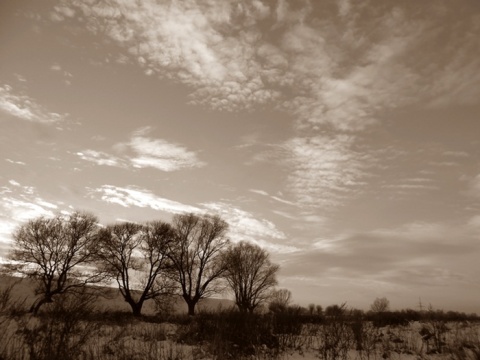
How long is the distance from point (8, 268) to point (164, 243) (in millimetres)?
14738

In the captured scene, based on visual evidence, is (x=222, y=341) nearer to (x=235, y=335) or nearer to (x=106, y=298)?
(x=235, y=335)

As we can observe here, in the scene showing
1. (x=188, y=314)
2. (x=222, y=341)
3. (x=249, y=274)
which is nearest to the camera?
(x=222, y=341)

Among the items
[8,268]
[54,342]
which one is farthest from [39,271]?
[54,342]

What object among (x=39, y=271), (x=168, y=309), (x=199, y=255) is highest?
(x=199, y=255)

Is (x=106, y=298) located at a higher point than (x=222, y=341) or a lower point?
higher

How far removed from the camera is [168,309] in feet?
111

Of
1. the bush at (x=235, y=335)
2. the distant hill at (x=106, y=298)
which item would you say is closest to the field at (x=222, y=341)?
the bush at (x=235, y=335)

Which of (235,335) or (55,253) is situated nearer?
(235,335)

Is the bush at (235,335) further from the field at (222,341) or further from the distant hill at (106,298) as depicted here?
the distant hill at (106,298)

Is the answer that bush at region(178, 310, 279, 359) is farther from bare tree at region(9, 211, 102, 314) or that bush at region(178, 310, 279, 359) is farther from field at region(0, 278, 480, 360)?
bare tree at region(9, 211, 102, 314)

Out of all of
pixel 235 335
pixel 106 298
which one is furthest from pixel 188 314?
pixel 235 335

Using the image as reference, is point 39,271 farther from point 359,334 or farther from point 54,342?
point 359,334

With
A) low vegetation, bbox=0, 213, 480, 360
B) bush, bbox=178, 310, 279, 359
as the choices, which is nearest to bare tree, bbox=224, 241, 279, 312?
low vegetation, bbox=0, 213, 480, 360

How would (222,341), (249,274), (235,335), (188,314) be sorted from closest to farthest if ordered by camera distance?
(222,341)
(235,335)
(188,314)
(249,274)
